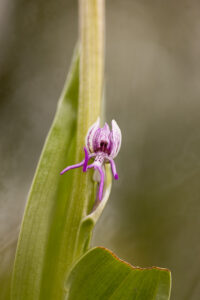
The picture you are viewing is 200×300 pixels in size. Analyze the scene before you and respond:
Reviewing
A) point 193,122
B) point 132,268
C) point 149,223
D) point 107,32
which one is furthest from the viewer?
point 107,32

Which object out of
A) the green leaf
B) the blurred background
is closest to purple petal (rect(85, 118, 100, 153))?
the green leaf

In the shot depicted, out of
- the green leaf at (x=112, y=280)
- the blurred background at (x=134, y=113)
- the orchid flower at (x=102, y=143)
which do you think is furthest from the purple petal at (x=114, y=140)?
the blurred background at (x=134, y=113)

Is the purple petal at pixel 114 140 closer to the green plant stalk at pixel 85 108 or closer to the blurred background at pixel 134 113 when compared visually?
the green plant stalk at pixel 85 108

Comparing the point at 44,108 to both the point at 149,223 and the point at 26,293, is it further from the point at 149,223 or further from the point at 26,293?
the point at 26,293

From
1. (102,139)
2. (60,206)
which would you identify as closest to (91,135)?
(102,139)

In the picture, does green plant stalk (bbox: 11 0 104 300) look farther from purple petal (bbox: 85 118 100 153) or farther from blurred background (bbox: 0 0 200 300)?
blurred background (bbox: 0 0 200 300)

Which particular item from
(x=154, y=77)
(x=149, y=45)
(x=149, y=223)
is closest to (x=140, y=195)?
(x=149, y=223)
